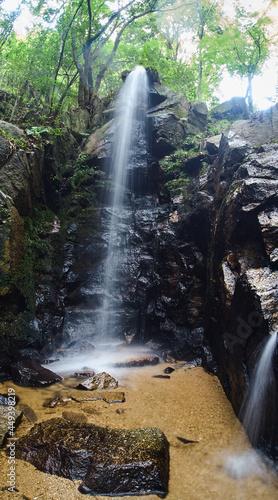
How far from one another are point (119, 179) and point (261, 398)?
10.6 m

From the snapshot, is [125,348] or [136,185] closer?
[125,348]

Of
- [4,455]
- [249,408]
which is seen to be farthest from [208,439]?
[4,455]

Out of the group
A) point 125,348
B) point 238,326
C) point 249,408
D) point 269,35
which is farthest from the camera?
point 269,35

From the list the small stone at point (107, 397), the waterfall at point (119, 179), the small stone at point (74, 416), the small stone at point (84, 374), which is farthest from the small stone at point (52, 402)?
the waterfall at point (119, 179)

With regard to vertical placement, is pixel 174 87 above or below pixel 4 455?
above

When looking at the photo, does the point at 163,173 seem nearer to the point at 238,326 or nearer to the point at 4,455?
the point at 238,326

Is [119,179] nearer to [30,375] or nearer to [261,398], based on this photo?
[30,375]

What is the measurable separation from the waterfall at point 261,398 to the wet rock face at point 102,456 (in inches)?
58.6

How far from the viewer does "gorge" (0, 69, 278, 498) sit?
587cm

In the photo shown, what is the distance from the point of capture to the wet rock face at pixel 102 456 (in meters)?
2.90

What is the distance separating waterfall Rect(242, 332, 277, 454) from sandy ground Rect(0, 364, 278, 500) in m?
0.24

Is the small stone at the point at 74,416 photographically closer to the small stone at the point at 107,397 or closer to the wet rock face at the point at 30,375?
the small stone at the point at 107,397

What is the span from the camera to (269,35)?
13938 millimetres

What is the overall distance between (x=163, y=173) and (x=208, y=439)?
34.1 feet
